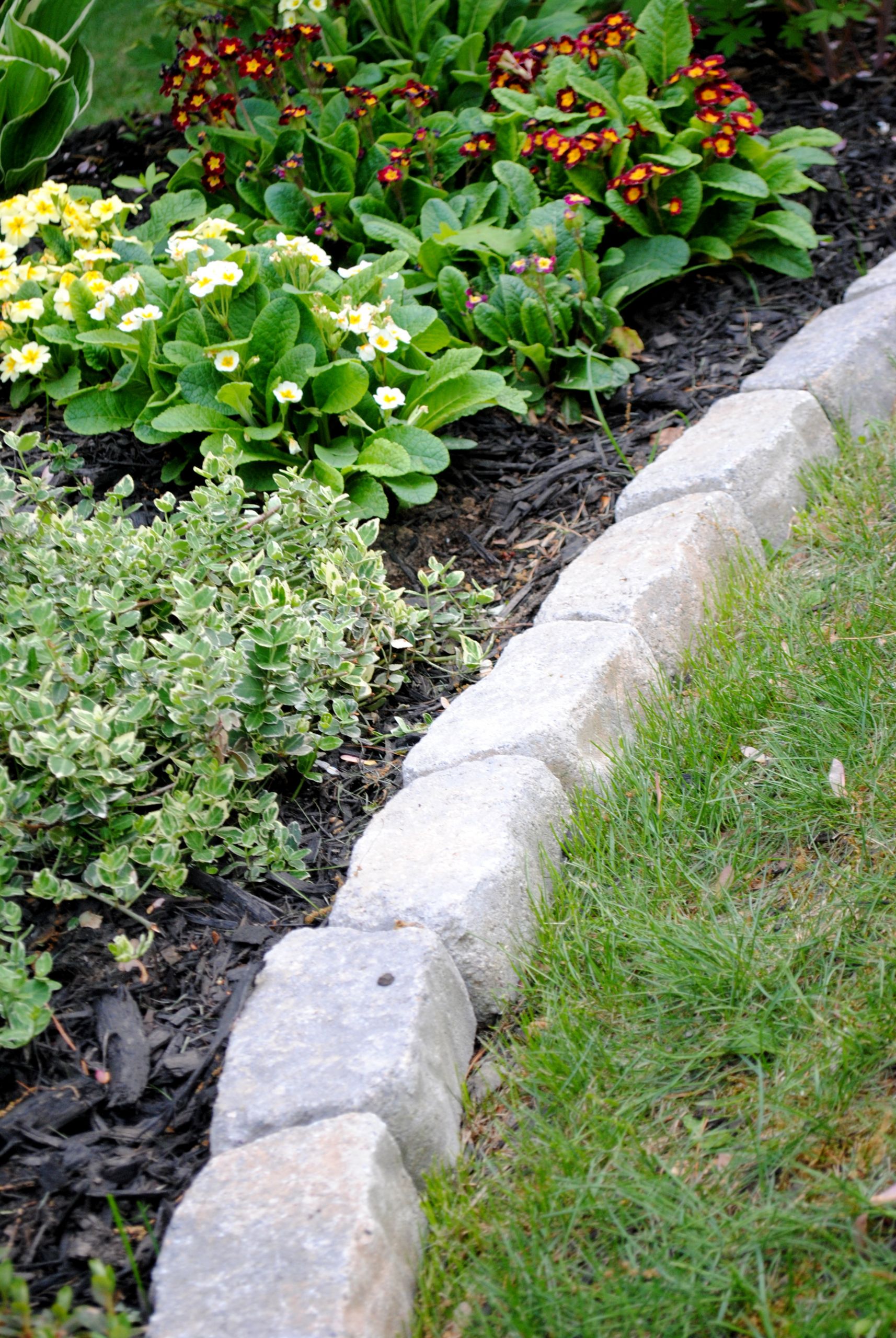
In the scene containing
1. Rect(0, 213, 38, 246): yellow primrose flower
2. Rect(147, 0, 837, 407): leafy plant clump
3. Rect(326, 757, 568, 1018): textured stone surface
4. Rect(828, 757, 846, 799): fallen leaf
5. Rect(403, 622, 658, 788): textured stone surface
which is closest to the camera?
Rect(326, 757, 568, 1018): textured stone surface

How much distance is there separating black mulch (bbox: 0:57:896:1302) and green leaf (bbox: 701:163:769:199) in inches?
11.5

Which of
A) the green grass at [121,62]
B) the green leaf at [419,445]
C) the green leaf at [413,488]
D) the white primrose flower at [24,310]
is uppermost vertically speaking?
the green grass at [121,62]

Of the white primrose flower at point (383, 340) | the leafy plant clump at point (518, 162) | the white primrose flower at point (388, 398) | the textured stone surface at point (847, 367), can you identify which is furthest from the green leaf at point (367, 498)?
the textured stone surface at point (847, 367)

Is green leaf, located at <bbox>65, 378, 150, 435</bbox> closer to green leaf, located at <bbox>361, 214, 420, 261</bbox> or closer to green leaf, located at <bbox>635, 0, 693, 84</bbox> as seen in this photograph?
green leaf, located at <bbox>361, 214, 420, 261</bbox>

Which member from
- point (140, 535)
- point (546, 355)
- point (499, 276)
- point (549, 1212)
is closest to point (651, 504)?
point (546, 355)

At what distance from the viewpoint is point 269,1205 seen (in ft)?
4.35

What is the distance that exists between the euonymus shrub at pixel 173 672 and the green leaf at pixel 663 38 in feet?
6.78

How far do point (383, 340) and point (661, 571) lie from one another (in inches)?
36.0

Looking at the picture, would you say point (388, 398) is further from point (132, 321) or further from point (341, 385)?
point (132, 321)

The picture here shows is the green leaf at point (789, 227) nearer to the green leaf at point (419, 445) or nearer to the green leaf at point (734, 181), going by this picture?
the green leaf at point (734, 181)

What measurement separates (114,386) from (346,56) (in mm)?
1776

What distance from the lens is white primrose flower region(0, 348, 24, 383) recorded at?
9.23ft

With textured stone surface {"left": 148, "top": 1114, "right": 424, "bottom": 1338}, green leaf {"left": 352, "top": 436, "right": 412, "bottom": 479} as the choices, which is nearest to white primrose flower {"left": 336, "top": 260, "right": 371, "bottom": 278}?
green leaf {"left": 352, "top": 436, "right": 412, "bottom": 479}

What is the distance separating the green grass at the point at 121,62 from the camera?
459 centimetres
